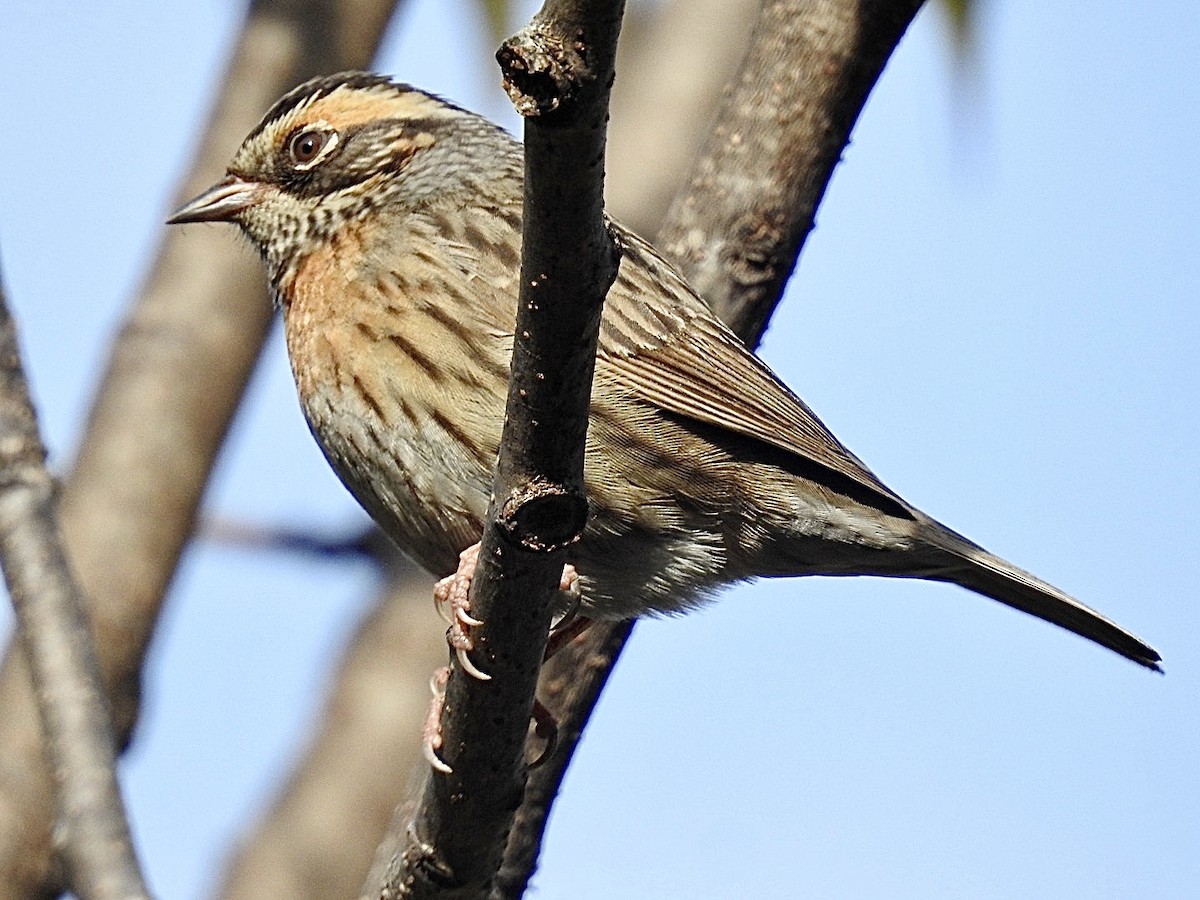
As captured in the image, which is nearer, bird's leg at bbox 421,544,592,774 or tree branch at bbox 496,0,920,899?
bird's leg at bbox 421,544,592,774

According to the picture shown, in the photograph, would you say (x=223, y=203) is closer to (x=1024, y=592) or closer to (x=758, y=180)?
(x=758, y=180)

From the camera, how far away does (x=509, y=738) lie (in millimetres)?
3549

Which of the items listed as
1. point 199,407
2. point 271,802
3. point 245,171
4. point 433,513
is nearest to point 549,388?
point 433,513

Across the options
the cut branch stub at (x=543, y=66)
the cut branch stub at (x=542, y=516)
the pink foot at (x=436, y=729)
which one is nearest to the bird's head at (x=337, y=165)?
the pink foot at (x=436, y=729)

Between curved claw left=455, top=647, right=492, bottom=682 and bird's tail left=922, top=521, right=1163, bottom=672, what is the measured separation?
1830 mm

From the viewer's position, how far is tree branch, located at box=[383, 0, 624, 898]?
262 cm

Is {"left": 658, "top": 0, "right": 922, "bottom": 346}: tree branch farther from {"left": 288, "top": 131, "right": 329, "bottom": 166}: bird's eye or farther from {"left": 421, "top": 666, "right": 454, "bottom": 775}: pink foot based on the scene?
{"left": 421, "top": 666, "right": 454, "bottom": 775}: pink foot

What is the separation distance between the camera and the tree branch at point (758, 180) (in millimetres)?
4973

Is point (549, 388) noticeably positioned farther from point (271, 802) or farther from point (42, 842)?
point (271, 802)

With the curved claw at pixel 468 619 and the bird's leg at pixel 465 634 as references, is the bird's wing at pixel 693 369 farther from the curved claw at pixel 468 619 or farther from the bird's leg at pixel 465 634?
the curved claw at pixel 468 619

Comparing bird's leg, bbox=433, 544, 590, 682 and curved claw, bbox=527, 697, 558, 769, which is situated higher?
bird's leg, bbox=433, 544, 590, 682

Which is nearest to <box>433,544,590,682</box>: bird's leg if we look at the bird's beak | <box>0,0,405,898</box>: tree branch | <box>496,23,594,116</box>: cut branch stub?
<box>496,23,594,116</box>: cut branch stub

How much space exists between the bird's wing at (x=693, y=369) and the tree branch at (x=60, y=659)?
4.66 ft

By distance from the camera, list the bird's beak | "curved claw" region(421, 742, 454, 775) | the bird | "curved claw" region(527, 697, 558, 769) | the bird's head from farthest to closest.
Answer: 1. the bird's beak
2. the bird's head
3. "curved claw" region(527, 697, 558, 769)
4. the bird
5. "curved claw" region(421, 742, 454, 775)
